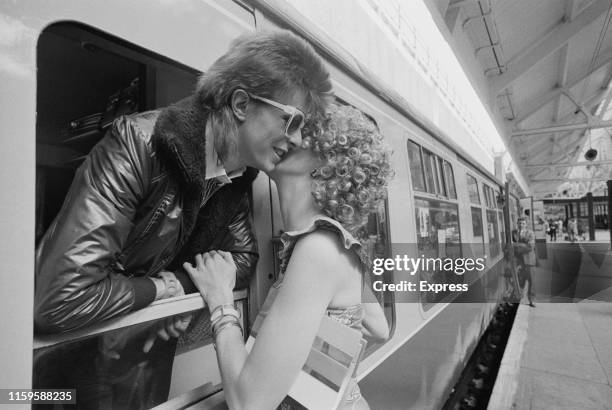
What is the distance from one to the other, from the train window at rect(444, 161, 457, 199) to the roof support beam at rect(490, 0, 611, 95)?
9.33m

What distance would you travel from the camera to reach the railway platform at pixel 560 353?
4.19m

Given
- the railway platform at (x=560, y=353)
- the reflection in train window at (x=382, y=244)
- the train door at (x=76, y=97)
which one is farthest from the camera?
the railway platform at (x=560, y=353)

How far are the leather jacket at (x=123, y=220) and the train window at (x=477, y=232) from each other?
420 centimetres

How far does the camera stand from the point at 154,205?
0.96 metres

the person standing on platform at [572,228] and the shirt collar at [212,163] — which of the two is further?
the person standing on platform at [572,228]

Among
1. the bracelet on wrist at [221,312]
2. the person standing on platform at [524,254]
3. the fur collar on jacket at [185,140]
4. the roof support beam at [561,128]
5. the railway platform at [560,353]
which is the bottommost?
the railway platform at [560,353]

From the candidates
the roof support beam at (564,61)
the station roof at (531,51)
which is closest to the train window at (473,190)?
the station roof at (531,51)

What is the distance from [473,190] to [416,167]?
253cm

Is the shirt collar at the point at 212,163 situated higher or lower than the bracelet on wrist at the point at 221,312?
higher

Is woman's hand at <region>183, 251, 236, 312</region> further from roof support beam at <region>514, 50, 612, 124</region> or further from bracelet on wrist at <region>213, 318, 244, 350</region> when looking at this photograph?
roof support beam at <region>514, 50, 612, 124</region>

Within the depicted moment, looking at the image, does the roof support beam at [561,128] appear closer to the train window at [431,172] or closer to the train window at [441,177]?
the train window at [441,177]

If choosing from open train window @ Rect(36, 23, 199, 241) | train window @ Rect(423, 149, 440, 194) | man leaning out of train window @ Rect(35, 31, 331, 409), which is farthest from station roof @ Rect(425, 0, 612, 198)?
man leaning out of train window @ Rect(35, 31, 331, 409)

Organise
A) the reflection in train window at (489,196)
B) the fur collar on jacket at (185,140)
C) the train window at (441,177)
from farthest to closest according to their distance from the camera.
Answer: the reflection in train window at (489,196)
the train window at (441,177)
the fur collar on jacket at (185,140)

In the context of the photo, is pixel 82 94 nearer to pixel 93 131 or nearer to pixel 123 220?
pixel 93 131
